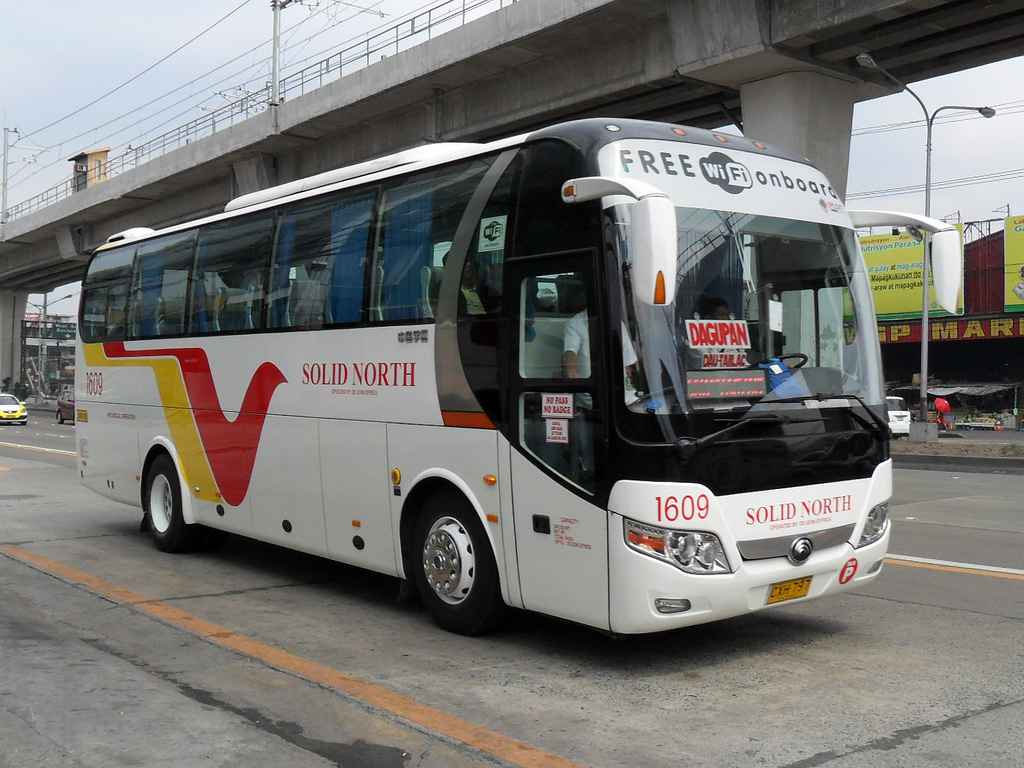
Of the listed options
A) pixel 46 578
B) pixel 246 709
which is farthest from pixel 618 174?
pixel 46 578

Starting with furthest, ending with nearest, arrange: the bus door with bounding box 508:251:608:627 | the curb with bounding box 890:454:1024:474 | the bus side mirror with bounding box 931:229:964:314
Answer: the curb with bounding box 890:454:1024:474 < the bus side mirror with bounding box 931:229:964:314 < the bus door with bounding box 508:251:608:627

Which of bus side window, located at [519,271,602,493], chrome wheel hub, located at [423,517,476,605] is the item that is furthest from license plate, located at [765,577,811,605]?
chrome wheel hub, located at [423,517,476,605]

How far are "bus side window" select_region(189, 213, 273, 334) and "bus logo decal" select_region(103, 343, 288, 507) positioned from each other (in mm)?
388

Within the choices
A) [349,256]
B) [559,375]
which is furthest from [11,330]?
[559,375]

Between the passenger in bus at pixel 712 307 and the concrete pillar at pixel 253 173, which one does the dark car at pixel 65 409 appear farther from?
the passenger in bus at pixel 712 307

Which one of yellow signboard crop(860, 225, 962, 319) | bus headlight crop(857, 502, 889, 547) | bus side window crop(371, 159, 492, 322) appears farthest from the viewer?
yellow signboard crop(860, 225, 962, 319)

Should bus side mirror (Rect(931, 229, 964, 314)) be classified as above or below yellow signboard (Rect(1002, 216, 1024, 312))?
below

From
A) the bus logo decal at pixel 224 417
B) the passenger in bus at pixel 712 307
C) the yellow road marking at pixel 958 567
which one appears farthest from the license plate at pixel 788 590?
the bus logo decal at pixel 224 417

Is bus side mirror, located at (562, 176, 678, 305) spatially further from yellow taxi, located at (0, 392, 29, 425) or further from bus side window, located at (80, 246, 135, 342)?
yellow taxi, located at (0, 392, 29, 425)

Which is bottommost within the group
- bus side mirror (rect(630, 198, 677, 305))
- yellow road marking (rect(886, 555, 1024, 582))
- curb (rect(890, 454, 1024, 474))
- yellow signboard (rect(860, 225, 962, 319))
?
curb (rect(890, 454, 1024, 474))

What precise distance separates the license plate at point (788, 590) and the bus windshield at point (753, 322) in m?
0.98

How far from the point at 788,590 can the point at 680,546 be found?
83 centimetres

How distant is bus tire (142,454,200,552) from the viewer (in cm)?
1016

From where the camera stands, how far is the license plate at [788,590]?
19.1 feet
